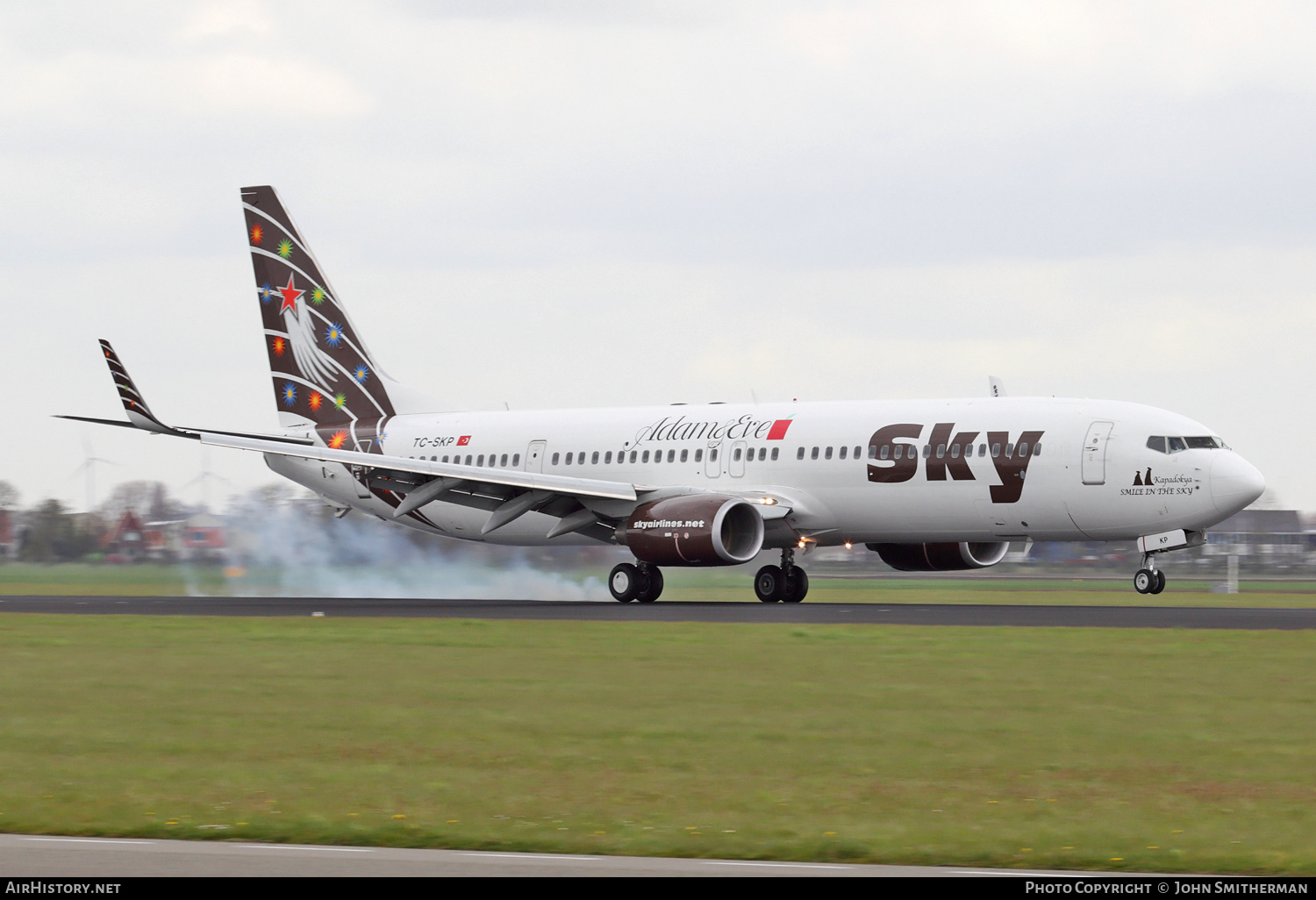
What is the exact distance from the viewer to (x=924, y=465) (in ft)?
120

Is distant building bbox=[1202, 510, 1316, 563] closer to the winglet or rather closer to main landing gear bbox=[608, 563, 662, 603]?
main landing gear bbox=[608, 563, 662, 603]

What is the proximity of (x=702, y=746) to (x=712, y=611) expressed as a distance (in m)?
19.7

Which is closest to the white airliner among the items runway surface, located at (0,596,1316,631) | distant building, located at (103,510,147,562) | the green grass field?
runway surface, located at (0,596,1316,631)

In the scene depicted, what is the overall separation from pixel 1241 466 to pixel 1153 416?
1996 millimetres

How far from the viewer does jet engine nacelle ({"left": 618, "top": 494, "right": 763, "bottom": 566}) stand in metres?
36.7

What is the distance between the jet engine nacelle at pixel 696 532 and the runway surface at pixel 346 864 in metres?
26.4

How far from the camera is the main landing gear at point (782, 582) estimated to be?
40.2 meters

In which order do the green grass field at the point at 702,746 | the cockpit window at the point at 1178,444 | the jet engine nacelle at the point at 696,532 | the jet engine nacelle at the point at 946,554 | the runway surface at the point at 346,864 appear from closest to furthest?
1. the runway surface at the point at 346,864
2. the green grass field at the point at 702,746
3. the cockpit window at the point at 1178,444
4. the jet engine nacelle at the point at 696,532
5. the jet engine nacelle at the point at 946,554

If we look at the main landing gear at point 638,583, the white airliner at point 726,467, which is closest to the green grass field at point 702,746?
the white airliner at point 726,467

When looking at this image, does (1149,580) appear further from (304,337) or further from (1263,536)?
(1263,536)

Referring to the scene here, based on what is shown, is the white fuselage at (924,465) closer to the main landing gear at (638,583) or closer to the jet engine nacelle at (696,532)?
the jet engine nacelle at (696,532)

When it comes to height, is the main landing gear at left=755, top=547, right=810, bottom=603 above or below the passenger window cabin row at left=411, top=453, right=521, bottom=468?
below

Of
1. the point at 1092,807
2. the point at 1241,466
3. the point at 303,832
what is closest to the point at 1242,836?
the point at 1092,807

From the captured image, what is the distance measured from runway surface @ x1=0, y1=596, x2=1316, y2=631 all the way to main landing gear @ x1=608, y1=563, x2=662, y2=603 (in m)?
0.50
